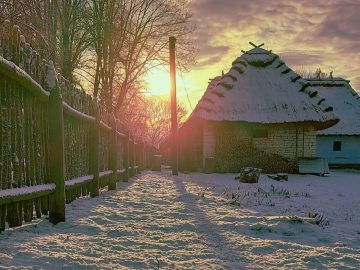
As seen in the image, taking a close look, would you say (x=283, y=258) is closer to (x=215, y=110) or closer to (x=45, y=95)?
(x=45, y=95)

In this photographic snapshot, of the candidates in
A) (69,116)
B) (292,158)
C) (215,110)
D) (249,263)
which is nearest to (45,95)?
(69,116)

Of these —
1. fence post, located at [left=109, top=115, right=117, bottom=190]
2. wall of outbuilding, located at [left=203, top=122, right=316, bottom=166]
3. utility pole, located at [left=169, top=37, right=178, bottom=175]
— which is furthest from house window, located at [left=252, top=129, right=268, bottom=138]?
fence post, located at [left=109, top=115, right=117, bottom=190]

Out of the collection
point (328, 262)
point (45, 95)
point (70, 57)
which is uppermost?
point (70, 57)

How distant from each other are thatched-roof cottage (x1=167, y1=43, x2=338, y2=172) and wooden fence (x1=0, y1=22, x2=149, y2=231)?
11.8 meters

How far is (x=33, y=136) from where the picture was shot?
3721 millimetres

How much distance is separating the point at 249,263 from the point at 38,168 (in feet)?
7.64

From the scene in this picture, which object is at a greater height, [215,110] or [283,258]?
[215,110]

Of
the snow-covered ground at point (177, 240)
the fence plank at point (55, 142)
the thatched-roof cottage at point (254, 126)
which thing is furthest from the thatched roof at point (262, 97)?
the fence plank at point (55, 142)

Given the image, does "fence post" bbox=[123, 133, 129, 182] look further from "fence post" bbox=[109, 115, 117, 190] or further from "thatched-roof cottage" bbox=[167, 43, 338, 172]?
"thatched-roof cottage" bbox=[167, 43, 338, 172]

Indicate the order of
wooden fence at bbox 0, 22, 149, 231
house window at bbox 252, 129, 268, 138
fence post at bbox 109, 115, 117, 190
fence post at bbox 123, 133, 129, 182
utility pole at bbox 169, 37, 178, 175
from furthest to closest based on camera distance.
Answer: house window at bbox 252, 129, 268, 138 < utility pole at bbox 169, 37, 178, 175 < fence post at bbox 123, 133, 129, 182 < fence post at bbox 109, 115, 117, 190 < wooden fence at bbox 0, 22, 149, 231

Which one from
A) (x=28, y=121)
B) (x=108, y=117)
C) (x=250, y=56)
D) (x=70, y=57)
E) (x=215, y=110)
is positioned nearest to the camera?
(x=28, y=121)

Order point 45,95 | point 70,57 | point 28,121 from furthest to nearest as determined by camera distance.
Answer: point 70,57 → point 45,95 → point 28,121

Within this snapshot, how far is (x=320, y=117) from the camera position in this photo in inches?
690

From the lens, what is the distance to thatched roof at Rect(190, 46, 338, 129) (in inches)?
679
